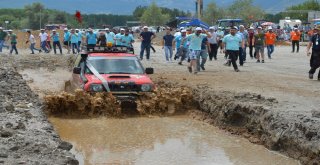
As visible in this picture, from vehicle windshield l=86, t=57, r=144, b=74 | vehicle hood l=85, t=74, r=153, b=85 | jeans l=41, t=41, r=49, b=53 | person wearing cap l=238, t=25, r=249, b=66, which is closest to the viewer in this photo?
vehicle hood l=85, t=74, r=153, b=85

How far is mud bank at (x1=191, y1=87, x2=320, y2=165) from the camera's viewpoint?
8953mm

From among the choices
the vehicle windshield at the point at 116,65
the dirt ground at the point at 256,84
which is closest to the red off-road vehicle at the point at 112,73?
the vehicle windshield at the point at 116,65

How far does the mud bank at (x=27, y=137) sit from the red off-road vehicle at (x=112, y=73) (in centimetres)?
133

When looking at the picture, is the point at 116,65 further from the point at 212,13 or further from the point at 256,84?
the point at 212,13

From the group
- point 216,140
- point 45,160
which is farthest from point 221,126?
point 45,160

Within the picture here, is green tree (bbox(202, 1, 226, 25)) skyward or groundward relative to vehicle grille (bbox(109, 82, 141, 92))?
skyward

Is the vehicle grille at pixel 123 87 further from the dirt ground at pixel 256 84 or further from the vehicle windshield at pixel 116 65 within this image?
the dirt ground at pixel 256 84

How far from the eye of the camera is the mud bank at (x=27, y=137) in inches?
273

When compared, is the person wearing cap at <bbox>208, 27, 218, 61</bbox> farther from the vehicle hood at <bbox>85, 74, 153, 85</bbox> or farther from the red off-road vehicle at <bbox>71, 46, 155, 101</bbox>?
the vehicle hood at <bbox>85, 74, 153, 85</bbox>

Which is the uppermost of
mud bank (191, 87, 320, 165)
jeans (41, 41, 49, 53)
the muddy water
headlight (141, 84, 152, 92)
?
jeans (41, 41, 49, 53)

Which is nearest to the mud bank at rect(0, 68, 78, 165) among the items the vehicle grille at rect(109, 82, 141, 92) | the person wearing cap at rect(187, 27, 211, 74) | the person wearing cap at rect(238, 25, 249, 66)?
the vehicle grille at rect(109, 82, 141, 92)

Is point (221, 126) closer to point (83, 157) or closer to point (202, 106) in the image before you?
point (202, 106)

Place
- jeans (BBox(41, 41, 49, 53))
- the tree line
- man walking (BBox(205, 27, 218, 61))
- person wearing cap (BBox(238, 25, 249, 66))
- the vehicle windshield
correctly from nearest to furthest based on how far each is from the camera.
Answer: the vehicle windshield, person wearing cap (BBox(238, 25, 249, 66)), man walking (BBox(205, 27, 218, 61)), jeans (BBox(41, 41, 49, 53)), the tree line

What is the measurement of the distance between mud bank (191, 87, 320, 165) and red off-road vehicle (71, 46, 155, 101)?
1.55 m
